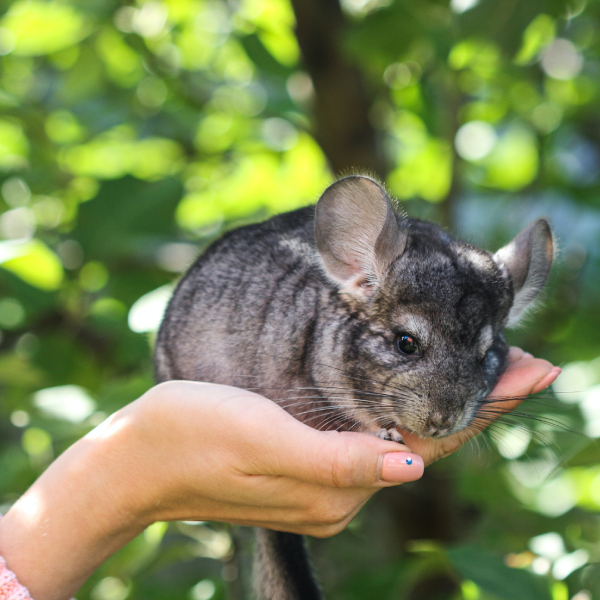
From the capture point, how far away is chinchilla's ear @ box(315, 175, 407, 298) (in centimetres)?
163

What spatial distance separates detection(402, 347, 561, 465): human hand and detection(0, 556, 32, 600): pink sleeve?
3.21 ft

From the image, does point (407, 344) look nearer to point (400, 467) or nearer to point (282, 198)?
point (400, 467)

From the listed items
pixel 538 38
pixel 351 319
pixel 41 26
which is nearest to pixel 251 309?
pixel 351 319

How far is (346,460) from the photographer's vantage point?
140 cm

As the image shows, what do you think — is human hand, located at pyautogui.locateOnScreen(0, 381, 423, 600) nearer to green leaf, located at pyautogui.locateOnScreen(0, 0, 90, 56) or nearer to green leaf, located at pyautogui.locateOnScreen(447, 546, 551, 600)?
green leaf, located at pyautogui.locateOnScreen(447, 546, 551, 600)

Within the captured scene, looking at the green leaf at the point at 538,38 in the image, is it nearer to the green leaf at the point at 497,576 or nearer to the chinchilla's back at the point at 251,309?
the chinchilla's back at the point at 251,309

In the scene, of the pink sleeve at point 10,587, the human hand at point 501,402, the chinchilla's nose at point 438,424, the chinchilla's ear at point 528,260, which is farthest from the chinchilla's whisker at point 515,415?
the pink sleeve at point 10,587

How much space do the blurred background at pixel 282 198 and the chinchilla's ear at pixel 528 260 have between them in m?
0.29

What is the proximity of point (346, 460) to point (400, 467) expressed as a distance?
4.6 inches

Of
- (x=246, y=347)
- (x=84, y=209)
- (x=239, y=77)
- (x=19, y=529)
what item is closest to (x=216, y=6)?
(x=239, y=77)

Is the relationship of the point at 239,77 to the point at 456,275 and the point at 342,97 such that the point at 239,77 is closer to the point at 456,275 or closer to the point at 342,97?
the point at 342,97

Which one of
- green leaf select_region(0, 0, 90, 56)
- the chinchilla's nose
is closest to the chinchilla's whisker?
the chinchilla's nose

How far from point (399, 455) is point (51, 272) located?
153cm

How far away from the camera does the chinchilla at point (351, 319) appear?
1.57 m
